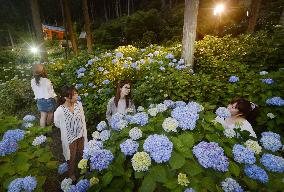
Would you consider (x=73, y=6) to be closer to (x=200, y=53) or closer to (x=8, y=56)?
(x=8, y=56)

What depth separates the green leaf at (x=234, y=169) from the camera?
1.78 m

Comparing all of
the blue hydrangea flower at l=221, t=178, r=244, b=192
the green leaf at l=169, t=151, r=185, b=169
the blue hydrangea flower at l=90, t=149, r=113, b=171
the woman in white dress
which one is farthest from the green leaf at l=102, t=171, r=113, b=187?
the woman in white dress

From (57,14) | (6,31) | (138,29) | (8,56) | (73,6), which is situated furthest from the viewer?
(57,14)

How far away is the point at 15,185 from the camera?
6.57ft

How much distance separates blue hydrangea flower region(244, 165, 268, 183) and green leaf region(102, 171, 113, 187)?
3.39 feet

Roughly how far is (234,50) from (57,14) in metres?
61.6

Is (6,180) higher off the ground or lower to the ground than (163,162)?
lower

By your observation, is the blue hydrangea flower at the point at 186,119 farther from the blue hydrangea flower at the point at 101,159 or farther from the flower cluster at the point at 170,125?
the blue hydrangea flower at the point at 101,159

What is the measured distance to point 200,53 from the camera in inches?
342

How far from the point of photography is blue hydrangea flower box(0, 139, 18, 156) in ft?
7.12

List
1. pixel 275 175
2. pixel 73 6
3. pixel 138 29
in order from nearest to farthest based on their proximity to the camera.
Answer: pixel 275 175 → pixel 138 29 → pixel 73 6

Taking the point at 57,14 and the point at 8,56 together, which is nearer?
the point at 8,56

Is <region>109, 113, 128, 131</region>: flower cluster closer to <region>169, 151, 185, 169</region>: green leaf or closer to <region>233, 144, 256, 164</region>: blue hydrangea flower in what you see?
<region>169, 151, 185, 169</region>: green leaf

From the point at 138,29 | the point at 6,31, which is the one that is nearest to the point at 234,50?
the point at 138,29
